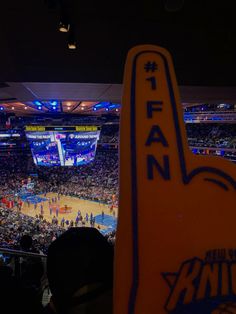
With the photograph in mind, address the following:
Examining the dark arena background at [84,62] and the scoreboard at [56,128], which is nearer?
the dark arena background at [84,62]

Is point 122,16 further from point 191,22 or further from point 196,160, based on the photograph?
point 196,160

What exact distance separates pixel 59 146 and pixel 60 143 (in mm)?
221

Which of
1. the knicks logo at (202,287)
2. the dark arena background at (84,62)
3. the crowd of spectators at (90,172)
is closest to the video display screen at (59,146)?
the crowd of spectators at (90,172)

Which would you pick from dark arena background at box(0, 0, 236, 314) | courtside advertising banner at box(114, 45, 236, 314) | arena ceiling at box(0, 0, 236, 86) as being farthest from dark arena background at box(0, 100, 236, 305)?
arena ceiling at box(0, 0, 236, 86)

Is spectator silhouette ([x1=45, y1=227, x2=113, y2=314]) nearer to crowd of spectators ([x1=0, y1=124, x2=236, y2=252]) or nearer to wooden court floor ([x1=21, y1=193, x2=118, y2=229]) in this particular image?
wooden court floor ([x1=21, y1=193, x2=118, y2=229])

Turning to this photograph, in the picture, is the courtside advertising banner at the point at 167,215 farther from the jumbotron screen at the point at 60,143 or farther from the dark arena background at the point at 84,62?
the jumbotron screen at the point at 60,143

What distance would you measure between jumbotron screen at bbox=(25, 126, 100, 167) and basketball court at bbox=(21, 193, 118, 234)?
369cm

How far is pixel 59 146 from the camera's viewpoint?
18.5 meters

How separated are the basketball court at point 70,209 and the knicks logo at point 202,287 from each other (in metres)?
14.8

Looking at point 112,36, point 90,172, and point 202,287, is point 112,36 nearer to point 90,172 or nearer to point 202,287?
point 202,287

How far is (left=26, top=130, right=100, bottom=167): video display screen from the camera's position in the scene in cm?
1819

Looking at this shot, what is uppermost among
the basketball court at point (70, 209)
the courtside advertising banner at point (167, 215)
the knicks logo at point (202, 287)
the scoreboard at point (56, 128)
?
the scoreboard at point (56, 128)

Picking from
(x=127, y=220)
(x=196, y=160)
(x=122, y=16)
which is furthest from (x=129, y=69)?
(x=122, y=16)

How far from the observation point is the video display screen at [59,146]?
18.2m
